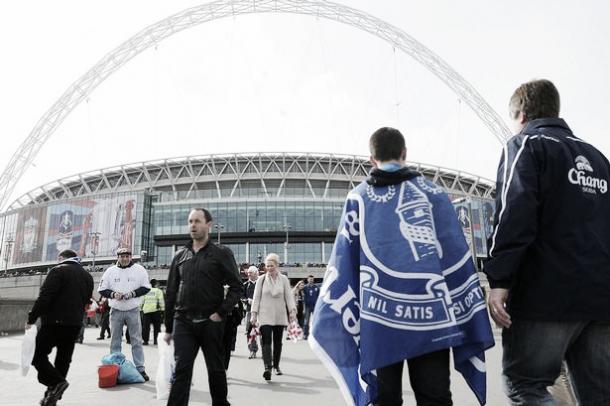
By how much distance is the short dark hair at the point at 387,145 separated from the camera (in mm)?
2912

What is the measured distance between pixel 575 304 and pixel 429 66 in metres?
69.2

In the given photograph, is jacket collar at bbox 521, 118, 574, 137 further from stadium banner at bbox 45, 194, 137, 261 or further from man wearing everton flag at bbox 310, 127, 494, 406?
stadium banner at bbox 45, 194, 137, 261

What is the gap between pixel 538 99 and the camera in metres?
2.76

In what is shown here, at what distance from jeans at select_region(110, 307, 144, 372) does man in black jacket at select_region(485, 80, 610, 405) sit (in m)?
6.38

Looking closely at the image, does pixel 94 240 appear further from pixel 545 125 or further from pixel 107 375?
pixel 545 125

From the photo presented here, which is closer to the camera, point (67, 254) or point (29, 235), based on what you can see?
point (67, 254)

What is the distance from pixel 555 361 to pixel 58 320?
542 cm

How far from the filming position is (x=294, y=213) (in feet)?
232

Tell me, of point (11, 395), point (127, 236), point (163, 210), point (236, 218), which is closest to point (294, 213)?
point (236, 218)

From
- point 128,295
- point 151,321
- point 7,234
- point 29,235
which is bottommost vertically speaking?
point 151,321

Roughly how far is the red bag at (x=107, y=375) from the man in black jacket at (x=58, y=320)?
82cm

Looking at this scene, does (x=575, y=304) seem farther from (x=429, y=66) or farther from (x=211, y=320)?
(x=429, y=66)

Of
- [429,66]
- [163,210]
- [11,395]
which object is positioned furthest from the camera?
[163,210]

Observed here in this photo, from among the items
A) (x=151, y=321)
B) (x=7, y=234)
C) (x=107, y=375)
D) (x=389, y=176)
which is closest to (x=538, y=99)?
(x=389, y=176)
